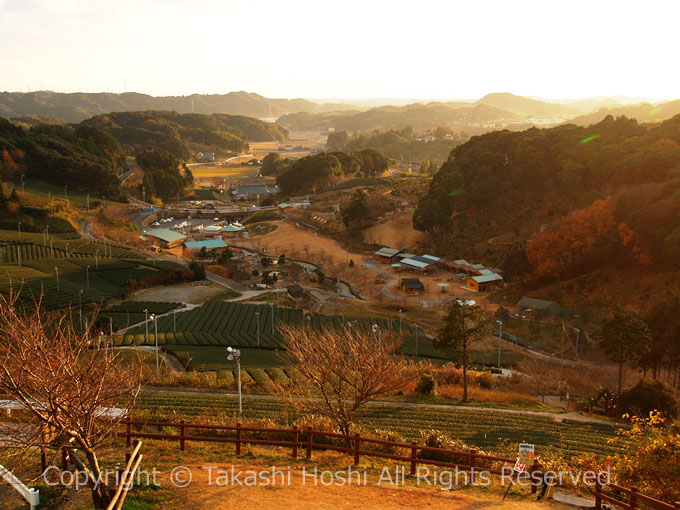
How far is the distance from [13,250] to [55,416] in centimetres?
4732

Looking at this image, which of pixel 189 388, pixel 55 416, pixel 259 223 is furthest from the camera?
pixel 259 223

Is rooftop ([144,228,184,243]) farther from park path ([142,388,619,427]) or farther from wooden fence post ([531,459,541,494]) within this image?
wooden fence post ([531,459,541,494])

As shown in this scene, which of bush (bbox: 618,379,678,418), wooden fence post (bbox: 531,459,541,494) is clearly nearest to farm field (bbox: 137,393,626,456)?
bush (bbox: 618,379,678,418)

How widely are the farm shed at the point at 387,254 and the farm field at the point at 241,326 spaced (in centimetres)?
1833

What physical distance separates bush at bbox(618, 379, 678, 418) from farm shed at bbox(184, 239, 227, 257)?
48.9 metres

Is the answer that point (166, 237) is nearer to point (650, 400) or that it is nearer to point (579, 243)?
point (579, 243)

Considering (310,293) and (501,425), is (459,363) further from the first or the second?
(310,293)

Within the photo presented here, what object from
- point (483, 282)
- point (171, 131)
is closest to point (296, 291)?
point (483, 282)

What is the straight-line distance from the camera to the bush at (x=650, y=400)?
21141 mm

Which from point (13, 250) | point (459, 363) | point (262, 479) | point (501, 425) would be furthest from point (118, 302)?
point (262, 479)

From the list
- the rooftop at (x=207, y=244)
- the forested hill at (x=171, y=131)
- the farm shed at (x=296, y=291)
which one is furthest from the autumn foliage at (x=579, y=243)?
the forested hill at (x=171, y=131)

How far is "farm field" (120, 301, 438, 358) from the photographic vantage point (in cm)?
3244

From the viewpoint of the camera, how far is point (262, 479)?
10.0 metres

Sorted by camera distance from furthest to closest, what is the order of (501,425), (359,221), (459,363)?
(359,221) → (459,363) → (501,425)
